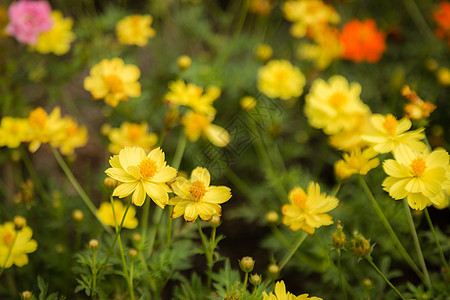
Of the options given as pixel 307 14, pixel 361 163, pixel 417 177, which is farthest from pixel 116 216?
pixel 307 14

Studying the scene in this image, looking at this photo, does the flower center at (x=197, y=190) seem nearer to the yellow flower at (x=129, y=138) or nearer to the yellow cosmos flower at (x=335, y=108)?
the yellow flower at (x=129, y=138)

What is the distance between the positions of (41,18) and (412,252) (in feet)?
5.08

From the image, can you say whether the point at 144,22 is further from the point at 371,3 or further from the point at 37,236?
the point at 371,3

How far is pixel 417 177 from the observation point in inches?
34.1

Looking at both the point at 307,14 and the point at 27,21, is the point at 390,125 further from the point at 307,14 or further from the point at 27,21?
the point at 27,21

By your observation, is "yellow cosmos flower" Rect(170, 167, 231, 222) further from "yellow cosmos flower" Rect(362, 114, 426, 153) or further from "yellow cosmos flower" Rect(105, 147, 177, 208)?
"yellow cosmos flower" Rect(362, 114, 426, 153)

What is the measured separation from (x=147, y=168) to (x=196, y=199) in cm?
12

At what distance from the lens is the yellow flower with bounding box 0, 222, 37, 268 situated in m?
1.01

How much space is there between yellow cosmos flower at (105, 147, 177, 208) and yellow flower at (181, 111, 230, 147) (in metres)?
0.46

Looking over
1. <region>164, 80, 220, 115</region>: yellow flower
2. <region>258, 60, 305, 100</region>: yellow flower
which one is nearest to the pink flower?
<region>164, 80, 220, 115</region>: yellow flower

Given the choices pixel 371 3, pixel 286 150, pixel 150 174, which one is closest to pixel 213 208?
pixel 150 174

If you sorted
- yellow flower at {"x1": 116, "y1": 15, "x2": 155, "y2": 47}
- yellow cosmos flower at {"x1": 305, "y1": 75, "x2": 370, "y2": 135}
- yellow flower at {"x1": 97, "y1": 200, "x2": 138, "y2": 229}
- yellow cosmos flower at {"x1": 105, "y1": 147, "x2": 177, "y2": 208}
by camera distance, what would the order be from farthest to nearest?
yellow flower at {"x1": 116, "y1": 15, "x2": 155, "y2": 47} < yellow cosmos flower at {"x1": 305, "y1": 75, "x2": 370, "y2": 135} < yellow flower at {"x1": 97, "y1": 200, "x2": 138, "y2": 229} < yellow cosmos flower at {"x1": 105, "y1": 147, "x2": 177, "y2": 208}

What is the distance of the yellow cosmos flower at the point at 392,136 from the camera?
0.93m

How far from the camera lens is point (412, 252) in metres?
1.36
